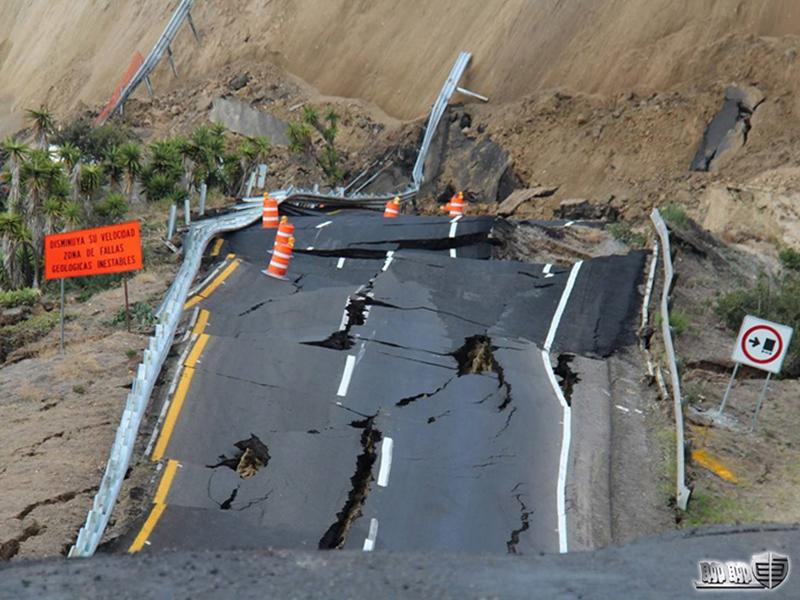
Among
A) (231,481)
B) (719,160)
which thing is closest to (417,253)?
(231,481)

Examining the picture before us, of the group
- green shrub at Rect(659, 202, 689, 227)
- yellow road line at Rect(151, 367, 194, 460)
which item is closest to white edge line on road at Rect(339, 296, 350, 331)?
yellow road line at Rect(151, 367, 194, 460)

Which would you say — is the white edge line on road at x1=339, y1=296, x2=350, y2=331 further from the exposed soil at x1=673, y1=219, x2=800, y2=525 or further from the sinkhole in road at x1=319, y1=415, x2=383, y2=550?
the exposed soil at x1=673, y1=219, x2=800, y2=525

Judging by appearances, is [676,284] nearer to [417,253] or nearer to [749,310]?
[749,310]

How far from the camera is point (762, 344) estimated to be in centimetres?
1366

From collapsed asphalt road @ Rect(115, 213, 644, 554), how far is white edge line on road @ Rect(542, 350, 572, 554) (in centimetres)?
3

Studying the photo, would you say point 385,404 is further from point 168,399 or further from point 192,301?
point 192,301

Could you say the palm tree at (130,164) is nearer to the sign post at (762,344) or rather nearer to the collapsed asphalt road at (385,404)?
the collapsed asphalt road at (385,404)

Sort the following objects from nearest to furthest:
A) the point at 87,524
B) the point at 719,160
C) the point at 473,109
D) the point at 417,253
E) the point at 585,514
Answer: the point at 87,524
the point at 585,514
the point at 417,253
the point at 719,160
the point at 473,109

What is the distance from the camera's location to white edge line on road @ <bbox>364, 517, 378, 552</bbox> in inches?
430

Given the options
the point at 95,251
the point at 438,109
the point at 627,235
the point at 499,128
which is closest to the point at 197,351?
the point at 95,251

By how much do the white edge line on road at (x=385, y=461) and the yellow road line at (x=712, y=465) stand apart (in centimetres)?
374

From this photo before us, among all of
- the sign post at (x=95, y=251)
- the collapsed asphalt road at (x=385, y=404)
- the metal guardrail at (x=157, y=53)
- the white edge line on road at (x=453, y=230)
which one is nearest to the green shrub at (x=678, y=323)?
the collapsed asphalt road at (x=385, y=404)

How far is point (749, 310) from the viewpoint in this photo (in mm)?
18359

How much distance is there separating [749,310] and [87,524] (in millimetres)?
12201
